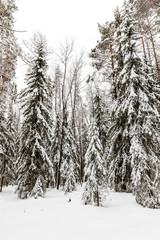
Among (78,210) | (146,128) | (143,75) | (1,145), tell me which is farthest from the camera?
(1,145)

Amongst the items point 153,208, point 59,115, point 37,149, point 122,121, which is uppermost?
point 59,115

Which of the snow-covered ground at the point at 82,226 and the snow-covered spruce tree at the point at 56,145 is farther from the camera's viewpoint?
the snow-covered spruce tree at the point at 56,145

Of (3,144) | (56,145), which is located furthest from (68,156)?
(3,144)

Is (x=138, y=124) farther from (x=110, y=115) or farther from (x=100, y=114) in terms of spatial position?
(x=100, y=114)

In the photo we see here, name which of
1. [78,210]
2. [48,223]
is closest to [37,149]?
[78,210]

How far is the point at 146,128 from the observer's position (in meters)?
6.54

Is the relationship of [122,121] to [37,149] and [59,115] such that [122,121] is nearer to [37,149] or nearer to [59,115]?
[37,149]

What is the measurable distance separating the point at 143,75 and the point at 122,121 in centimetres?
283

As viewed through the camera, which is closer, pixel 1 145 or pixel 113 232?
pixel 113 232

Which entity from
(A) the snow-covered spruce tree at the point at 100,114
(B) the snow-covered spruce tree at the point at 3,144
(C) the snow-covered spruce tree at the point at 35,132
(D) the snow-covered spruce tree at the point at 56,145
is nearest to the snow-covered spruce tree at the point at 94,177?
(C) the snow-covered spruce tree at the point at 35,132

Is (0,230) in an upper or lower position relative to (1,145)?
lower

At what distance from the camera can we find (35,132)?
9.63 meters

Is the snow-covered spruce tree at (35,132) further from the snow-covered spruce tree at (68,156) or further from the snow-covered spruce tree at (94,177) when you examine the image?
the snow-covered spruce tree at (68,156)

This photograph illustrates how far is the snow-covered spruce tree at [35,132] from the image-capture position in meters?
9.00
